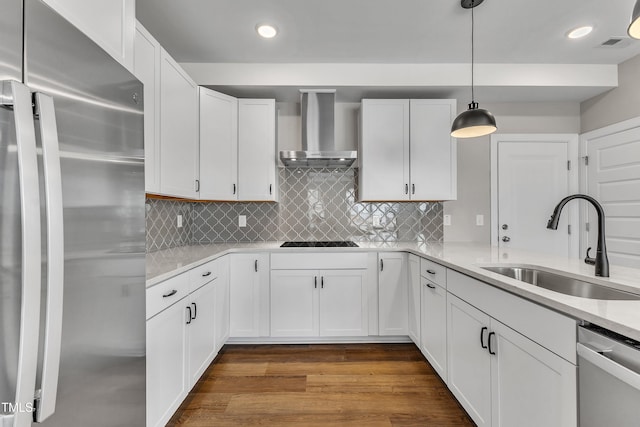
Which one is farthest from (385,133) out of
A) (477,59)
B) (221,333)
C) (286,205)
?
(221,333)

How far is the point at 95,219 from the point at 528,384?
62.9 inches

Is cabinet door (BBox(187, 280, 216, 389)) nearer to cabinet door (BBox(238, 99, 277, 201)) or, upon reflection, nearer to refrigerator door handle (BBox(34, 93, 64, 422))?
cabinet door (BBox(238, 99, 277, 201))

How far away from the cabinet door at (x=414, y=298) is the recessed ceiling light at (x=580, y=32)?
2115 mm

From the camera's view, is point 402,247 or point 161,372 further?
point 402,247

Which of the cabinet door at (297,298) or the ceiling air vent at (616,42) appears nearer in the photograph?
the ceiling air vent at (616,42)

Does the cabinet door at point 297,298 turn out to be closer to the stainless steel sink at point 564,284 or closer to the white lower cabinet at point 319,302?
the white lower cabinet at point 319,302

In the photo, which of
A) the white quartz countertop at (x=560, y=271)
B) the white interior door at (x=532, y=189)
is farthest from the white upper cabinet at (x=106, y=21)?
the white interior door at (x=532, y=189)

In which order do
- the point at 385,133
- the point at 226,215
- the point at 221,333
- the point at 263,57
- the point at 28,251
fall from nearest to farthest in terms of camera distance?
the point at 28,251 < the point at 221,333 < the point at 263,57 < the point at 385,133 < the point at 226,215

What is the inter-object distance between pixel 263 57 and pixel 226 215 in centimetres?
159

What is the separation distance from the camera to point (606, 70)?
2750 millimetres

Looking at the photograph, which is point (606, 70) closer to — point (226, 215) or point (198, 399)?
point (226, 215)

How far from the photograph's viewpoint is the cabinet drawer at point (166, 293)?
1.34 m

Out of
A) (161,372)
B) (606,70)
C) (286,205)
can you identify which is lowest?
(161,372)

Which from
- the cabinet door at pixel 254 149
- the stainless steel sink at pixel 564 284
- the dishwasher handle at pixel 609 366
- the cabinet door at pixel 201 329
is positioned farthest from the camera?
the cabinet door at pixel 254 149
